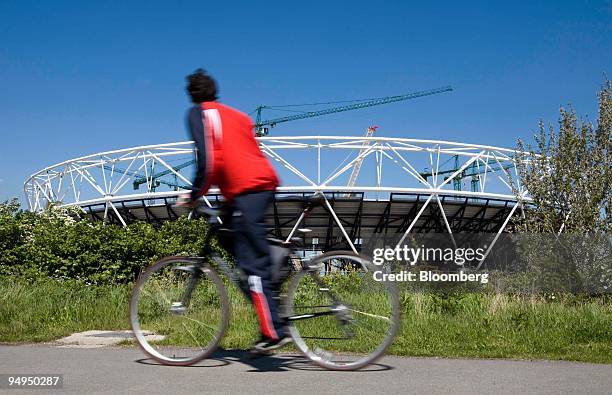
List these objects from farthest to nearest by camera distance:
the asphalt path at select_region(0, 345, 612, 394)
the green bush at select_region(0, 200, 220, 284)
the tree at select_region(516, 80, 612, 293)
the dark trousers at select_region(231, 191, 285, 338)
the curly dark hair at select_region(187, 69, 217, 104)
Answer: the green bush at select_region(0, 200, 220, 284)
the tree at select_region(516, 80, 612, 293)
the curly dark hair at select_region(187, 69, 217, 104)
the dark trousers at select_region(231, 191, 285, 338)
the asphalt path at select_region(0, 345, 612, 394)

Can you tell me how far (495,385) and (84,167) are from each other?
1744 inches

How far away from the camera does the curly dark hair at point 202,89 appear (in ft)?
12.4

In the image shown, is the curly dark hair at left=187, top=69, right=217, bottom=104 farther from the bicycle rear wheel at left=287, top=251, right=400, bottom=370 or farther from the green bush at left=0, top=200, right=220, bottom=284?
the green bush at left=0, top=200, right=220, bottom=284

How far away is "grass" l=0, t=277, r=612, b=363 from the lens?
4641 millimetres

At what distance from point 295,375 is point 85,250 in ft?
41.6

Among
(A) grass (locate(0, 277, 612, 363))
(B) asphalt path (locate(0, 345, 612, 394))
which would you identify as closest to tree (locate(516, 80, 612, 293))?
(A) grass (locate(0, 277, 612, 363))

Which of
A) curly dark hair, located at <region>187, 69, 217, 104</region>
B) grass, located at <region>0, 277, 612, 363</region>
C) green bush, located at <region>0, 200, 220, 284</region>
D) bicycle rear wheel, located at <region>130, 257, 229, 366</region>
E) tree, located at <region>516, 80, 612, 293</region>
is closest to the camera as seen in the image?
curly dark hair, located at <region>187, 69, 217, 104</region>

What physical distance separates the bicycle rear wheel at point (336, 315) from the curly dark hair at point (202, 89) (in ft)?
4.08

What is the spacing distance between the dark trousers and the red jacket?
0.23 ft

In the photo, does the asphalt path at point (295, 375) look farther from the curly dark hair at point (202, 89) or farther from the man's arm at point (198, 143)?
the curly dark hair at point (202, 89)

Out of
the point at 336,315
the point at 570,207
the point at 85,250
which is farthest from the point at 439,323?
the point at 85,250

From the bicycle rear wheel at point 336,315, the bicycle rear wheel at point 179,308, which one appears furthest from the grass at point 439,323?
the bicycle rear wheel at point 179,308

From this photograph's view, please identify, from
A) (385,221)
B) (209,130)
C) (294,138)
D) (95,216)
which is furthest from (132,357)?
(95,216)

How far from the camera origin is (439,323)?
5.69m
